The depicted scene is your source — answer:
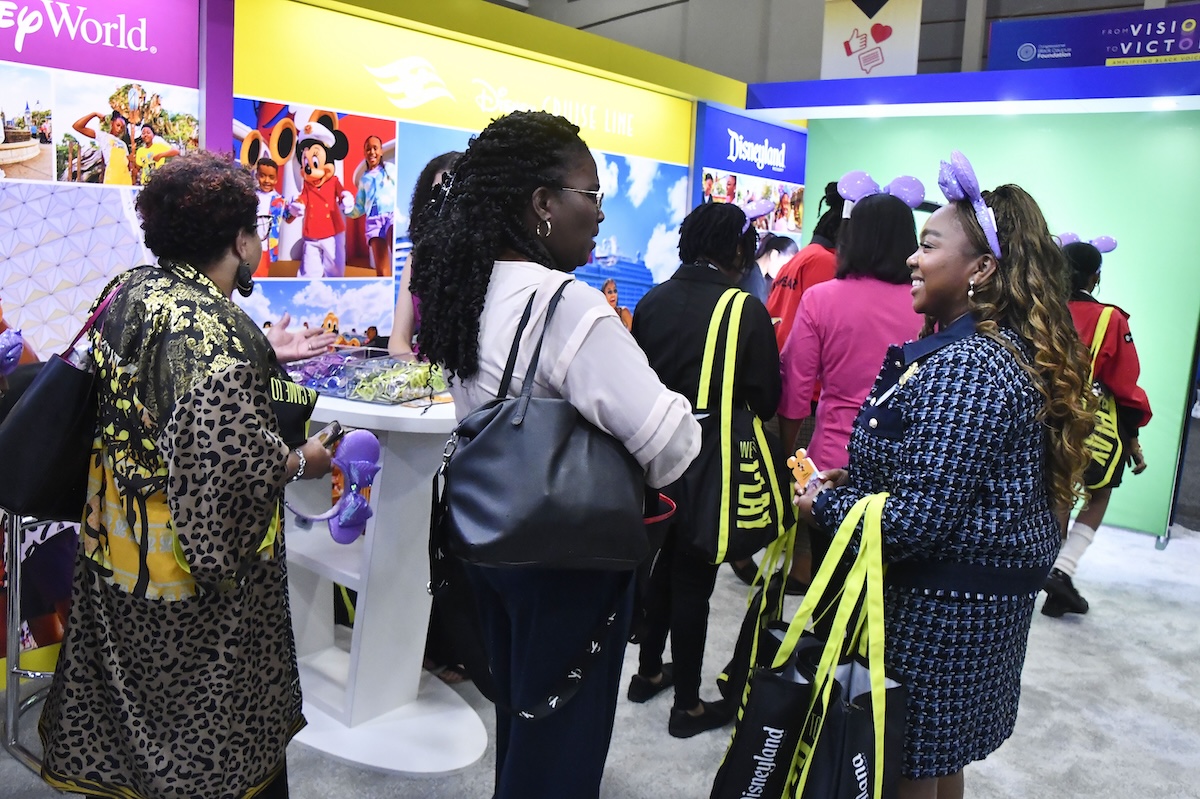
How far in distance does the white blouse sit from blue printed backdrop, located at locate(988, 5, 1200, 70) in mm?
5088

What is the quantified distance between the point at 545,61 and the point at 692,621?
10.2ft

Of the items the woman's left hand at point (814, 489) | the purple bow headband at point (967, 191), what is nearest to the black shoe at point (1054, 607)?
the woman's left hand at point (814, 489)

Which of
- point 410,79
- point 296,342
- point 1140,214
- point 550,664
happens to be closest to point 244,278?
point 296,342

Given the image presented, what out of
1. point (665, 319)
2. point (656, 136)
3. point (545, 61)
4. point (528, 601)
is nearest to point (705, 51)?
point (656, 136)

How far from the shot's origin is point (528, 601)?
5.00ft

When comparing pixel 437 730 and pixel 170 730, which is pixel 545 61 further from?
pixel 170 730

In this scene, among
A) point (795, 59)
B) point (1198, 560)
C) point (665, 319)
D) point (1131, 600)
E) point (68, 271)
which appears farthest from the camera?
point (795, 59)

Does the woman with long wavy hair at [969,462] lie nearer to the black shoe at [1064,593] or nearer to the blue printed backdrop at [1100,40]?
the black shoe at [1064,593]

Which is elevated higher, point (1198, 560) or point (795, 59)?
point (795, 59)

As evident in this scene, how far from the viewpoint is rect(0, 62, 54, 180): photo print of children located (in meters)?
2.75

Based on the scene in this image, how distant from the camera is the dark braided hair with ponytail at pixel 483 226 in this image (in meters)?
1.55

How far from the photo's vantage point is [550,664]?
5.04ft

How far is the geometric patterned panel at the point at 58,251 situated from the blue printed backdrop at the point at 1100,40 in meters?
5.30

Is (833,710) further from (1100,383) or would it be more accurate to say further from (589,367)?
(1100,383)
